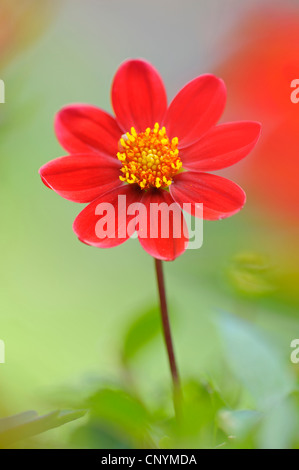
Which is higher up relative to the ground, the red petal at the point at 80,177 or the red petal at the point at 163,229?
the red petal at the point at 80,177

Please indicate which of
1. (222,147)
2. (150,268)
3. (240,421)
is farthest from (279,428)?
(150,268)

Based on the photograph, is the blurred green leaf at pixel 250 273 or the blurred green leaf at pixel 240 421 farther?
the blurred green leaf at pixel 250 273

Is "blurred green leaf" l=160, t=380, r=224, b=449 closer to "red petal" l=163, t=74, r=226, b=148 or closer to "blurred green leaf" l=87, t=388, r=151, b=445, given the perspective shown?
"blurred green leaf" l=87, t=388, r=151, b=445

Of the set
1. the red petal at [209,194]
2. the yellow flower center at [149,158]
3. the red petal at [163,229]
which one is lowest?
the red petal at [163,229]

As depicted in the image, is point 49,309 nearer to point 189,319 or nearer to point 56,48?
point 189,319

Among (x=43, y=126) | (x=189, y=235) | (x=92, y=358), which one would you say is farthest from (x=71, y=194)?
(x=43, y=126)

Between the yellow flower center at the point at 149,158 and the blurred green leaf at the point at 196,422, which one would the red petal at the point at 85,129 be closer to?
the yellow flower center at the point at 149,158

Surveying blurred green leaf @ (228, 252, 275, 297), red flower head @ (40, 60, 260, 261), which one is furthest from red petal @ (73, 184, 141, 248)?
blurred green leaf @ (228, 252, 275, 297)

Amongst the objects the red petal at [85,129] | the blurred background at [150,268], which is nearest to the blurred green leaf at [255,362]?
the blurred background at [150,268]
